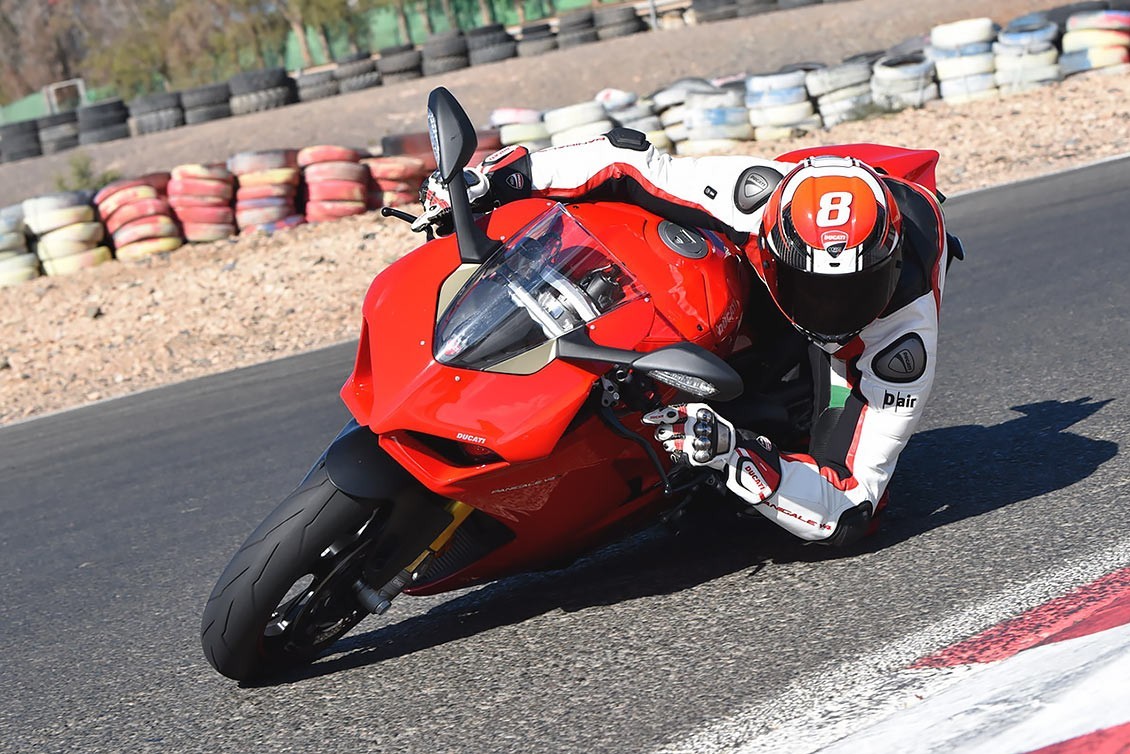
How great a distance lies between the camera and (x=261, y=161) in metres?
13.3

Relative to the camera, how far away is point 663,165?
3932 mm

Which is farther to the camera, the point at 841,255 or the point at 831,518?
the point at 831,518

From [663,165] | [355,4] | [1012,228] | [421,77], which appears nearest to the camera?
[663,165]

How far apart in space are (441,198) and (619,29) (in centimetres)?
2146

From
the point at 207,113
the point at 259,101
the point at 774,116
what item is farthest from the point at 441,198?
the point at 207,113

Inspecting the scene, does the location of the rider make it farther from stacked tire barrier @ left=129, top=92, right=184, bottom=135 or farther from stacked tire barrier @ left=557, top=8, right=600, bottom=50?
stacked tire barrier @ left=557, top=8, right=600, bottom=50

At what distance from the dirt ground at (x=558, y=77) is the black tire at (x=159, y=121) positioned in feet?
0.93

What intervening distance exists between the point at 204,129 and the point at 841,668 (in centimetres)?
1971

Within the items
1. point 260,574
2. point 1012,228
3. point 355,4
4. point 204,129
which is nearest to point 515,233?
point 260,574

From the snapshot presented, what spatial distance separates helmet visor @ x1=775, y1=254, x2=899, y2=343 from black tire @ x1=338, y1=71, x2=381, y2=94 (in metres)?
19.5

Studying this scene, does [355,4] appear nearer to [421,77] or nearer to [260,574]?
[421,77]

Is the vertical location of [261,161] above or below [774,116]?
above

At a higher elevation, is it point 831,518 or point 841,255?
Result: point 841,255

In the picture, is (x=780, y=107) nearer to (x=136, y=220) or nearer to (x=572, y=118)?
(x=572, y=118)
